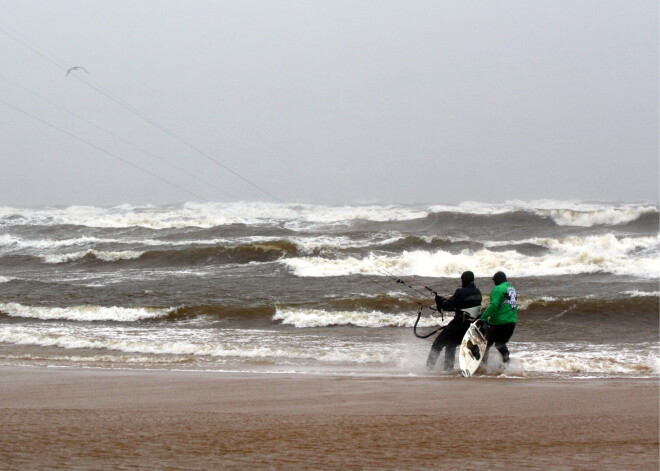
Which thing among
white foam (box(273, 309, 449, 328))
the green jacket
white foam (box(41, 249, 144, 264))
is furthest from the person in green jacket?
white foam (box(41, 249, 144, 264))

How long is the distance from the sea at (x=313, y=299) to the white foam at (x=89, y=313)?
43 millimetres

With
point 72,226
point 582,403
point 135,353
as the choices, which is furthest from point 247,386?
point 72,226

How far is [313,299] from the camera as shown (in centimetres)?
1509

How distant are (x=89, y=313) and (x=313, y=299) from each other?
470 cm

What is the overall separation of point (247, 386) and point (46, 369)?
3.06 m

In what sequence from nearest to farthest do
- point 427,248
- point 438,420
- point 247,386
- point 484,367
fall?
point 438,420, point 247,386, point 484,367, point 427,248

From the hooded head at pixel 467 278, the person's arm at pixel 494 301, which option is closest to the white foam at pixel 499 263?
the hooded head at pixel 467 278

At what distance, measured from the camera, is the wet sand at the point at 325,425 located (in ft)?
10.7

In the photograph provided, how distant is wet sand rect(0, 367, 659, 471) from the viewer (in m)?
3.25

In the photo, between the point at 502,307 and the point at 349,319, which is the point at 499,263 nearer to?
the point at 349,319

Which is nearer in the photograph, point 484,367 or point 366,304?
point 484,367

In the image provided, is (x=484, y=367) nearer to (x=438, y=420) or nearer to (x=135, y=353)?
(x=438, y=420)

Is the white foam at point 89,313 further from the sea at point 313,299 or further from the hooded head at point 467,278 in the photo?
→ the hooded head at point 467,278

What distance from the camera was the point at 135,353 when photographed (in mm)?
10211
